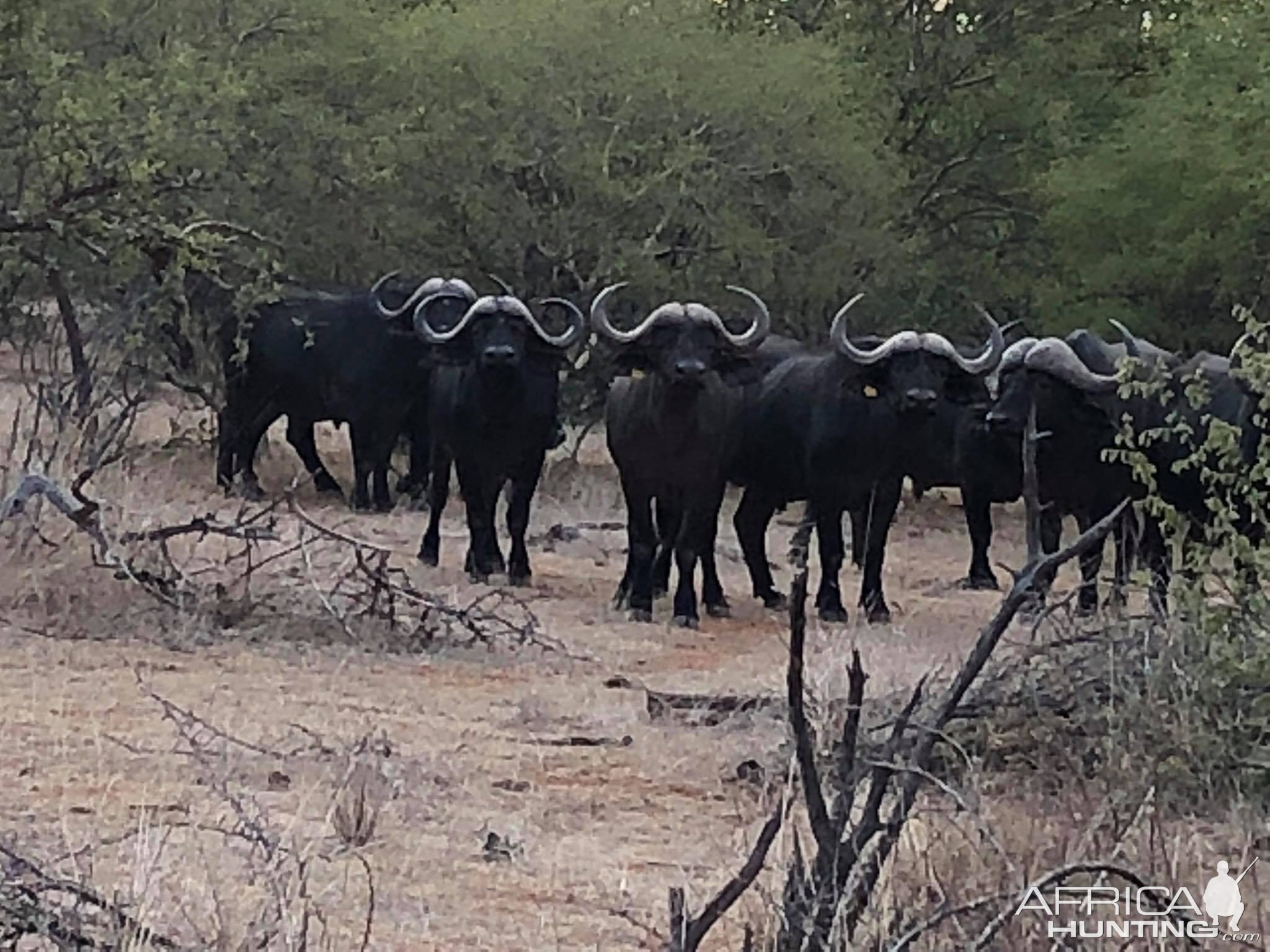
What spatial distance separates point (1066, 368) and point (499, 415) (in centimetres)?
363

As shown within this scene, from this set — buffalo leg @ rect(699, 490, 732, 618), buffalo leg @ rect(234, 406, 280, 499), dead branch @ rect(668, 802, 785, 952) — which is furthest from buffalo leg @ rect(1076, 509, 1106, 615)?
buffalo leg @ rect(234, 406, 280, 499)

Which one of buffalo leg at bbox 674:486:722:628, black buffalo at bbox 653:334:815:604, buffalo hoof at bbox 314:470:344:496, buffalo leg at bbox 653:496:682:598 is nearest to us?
buffalo leg at bbox 674:486:722:628

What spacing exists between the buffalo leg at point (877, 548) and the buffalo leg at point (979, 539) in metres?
1.90

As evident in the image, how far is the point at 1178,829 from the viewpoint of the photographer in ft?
24.0

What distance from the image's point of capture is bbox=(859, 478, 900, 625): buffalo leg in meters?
14.8

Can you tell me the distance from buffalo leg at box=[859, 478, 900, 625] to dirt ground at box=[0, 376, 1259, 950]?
341 millimetres

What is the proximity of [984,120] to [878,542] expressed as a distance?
1455cm

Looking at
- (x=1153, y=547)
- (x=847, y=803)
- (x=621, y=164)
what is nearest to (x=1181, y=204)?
(x=621, y=164)

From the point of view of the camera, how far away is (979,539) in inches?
686

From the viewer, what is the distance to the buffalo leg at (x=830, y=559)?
48.3 ft

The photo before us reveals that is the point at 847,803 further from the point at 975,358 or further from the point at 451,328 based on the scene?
the point at 451,328

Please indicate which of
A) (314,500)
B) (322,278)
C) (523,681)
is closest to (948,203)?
(322,278)

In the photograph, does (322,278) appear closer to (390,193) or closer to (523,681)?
(390,193)

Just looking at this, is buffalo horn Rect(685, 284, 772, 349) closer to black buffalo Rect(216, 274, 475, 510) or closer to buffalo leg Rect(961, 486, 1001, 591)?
buffalo leg Rect(961, 486, 1001, 591)
